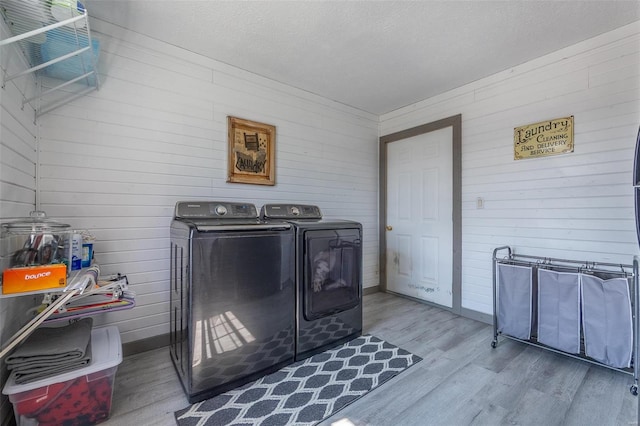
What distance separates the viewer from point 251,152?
2.76 metres

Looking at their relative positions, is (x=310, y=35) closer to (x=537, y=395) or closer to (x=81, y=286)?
(x=81, y=286)

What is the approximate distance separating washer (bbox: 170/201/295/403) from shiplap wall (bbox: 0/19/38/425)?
2.52ft

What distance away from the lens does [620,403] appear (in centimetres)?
163

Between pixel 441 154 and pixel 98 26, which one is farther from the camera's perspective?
pixel 441 154

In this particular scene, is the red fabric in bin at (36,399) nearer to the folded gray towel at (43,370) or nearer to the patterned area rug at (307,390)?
the folded gray towel at (43,370)

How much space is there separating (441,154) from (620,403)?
2.45m

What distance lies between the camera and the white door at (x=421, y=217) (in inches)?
126

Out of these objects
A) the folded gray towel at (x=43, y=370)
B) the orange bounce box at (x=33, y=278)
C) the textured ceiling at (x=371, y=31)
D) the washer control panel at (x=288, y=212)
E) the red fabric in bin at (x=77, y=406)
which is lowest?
the red fabric in bin at (x=77, y=406)

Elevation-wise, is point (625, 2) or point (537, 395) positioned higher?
point (625, 2)

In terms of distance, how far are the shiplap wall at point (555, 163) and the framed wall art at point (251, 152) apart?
207 cm

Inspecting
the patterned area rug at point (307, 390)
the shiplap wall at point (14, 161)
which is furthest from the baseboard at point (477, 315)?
the shiplap wall at point (14, 161)

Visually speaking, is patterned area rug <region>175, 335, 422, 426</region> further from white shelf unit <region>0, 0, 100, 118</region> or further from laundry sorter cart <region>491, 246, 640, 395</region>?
white shelf unit <region>0, 0, 100, 118</region>

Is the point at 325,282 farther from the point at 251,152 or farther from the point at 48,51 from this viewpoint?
the point at 48,51

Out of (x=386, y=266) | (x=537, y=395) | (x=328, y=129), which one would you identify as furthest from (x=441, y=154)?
(x=537, y=395)
